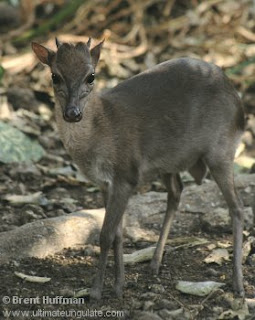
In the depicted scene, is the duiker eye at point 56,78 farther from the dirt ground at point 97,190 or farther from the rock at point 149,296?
the rock at point 149,296

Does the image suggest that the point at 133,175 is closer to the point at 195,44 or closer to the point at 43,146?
Answer: the point at 43,146

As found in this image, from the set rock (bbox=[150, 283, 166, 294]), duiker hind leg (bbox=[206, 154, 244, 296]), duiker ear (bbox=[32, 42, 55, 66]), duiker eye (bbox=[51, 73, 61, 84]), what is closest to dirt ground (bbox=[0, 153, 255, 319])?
rock (bbox=[150, 283, 166, 294])

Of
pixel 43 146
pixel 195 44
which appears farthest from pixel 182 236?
pixel 195 44

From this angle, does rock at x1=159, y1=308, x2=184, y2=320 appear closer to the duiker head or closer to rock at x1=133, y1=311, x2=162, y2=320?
rock at x1=133, y1=311, x2=162, y2=320

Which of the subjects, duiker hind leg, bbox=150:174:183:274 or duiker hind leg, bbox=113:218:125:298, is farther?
duiker hind leg, bbox=150:174:183:274

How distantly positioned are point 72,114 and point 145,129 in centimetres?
85

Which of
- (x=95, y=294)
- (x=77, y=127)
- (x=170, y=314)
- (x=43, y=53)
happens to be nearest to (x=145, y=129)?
(x=77, y=127)

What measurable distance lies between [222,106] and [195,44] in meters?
5.45

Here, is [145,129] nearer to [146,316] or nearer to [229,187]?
[229,187]

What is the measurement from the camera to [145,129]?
5.27 meters

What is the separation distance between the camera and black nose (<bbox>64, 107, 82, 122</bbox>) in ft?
15.0

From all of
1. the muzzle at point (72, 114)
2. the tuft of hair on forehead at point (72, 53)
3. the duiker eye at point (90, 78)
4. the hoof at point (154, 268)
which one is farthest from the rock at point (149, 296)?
the tuft of hair on forehead at point (72, 53)

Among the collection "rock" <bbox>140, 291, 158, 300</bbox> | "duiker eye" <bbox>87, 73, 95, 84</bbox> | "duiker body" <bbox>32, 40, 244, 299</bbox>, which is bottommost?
"rock" <bbox>140, 291, 158, 300</bbox>

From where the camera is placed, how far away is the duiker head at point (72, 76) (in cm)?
466
